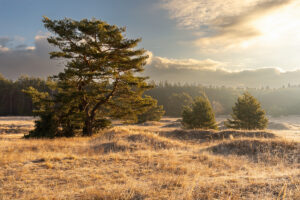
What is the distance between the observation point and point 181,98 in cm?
9175

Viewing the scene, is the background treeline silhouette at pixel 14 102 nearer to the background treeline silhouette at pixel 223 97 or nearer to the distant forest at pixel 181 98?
the distant forest at pixel 181 98

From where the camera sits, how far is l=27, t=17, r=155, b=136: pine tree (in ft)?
49.5

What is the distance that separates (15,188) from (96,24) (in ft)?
45.2

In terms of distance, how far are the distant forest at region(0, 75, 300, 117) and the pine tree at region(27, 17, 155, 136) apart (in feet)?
154

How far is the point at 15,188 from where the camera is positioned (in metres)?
4.79

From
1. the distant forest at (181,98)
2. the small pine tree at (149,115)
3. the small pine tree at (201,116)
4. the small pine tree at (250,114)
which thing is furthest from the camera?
the distant forest at (181,98)

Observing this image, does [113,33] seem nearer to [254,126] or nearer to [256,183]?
[256,183]

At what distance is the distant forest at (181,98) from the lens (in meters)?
96.3

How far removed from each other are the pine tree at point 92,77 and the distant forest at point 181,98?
4686 cm

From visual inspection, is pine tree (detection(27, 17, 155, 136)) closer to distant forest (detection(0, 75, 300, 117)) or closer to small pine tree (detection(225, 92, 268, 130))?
small pine tree (detection(225, 92, 268, 130))

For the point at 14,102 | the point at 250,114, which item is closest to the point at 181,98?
the point at 250,114

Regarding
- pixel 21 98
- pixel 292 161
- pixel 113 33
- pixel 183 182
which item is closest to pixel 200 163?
pixel 183 182

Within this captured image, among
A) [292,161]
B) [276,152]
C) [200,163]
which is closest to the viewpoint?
[200,163]

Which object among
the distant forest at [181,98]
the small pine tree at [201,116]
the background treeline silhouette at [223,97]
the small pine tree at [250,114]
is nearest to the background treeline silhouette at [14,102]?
the distant forest at [181,98]
